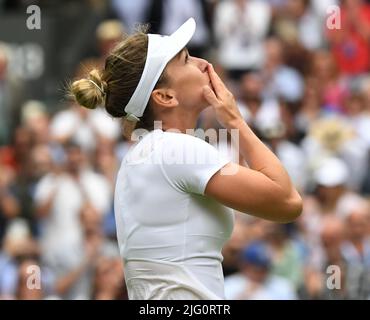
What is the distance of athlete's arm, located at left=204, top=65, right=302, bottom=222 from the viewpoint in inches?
A: 154

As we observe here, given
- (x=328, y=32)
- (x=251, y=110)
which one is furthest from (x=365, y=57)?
(x=251, y=110)

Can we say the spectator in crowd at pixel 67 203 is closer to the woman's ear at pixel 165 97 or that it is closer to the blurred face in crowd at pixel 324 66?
the blurred face in crowd at pixel 324 66

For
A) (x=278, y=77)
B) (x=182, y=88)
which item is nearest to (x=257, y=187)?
(x=182, y=88)

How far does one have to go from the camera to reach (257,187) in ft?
12.9

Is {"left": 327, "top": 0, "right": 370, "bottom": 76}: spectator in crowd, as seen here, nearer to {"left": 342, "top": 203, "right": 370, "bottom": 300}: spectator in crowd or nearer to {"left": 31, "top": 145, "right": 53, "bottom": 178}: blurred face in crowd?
{"left": 342, "top": 203, "right": 370, "bottom": 300}: spectator in crowd

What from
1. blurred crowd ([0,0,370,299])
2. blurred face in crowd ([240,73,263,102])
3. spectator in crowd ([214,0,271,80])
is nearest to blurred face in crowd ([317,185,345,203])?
blurred crowd ([0,0,370,299])

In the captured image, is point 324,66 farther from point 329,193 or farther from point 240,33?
point 329,193

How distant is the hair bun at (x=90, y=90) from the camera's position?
13.6ft

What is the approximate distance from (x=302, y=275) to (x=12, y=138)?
364 cm

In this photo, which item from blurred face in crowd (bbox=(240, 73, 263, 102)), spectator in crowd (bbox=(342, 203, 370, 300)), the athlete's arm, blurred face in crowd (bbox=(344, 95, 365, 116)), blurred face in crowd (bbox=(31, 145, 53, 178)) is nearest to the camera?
the athlete's arm

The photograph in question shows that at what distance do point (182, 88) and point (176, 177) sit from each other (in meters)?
0.36

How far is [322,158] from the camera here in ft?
31.1

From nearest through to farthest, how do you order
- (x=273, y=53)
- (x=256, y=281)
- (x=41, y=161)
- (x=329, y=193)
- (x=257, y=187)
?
(x=257, y=187)
(x=256, y=281)
(x=329, y=193)
(x=41, y=161)
(x=273, y=53)
